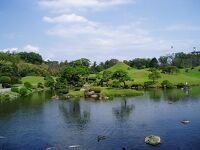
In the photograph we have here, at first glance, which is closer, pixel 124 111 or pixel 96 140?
pixel 96 140

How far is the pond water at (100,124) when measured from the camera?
46.7 m

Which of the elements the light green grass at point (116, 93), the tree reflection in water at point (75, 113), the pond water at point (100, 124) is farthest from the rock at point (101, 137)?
the light green grass at point (116, 93)

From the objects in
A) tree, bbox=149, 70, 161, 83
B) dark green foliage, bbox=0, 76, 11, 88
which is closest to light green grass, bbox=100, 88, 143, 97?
tree, bbox=149, 70, 161, 83

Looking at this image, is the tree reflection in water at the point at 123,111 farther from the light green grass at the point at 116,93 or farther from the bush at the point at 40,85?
the bush at the point at 40,85

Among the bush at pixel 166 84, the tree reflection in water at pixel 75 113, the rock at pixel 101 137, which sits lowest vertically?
the rock at pixel 101 137

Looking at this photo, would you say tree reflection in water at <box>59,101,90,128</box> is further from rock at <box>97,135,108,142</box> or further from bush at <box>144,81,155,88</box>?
bush at <box>144,81,155,88</box>

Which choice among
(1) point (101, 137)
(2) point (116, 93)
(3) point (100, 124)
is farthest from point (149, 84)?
(1) point (101, 137)

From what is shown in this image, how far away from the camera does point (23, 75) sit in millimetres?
154750

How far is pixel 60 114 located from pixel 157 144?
29.8 meters

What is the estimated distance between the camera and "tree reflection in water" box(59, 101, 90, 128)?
6179 centimetres

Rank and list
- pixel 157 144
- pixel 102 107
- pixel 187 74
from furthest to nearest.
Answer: pixel 187 74 < pixel 102 107 < pixel 157 144

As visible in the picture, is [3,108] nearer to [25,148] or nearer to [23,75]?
[25,148]

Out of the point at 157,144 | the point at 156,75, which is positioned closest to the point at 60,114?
the point at 157,144

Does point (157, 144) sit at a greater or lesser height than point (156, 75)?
lesser
